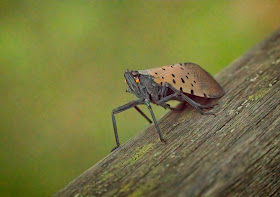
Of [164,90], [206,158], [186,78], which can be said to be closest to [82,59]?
[164,90]

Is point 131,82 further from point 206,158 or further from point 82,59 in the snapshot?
point 82,59

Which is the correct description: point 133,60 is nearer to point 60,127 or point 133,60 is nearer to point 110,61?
point 110,61

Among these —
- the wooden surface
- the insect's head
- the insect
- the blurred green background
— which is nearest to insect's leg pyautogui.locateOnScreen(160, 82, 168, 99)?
the insect

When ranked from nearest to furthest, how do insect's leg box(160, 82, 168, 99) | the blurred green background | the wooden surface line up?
the wooden surface, insect's leg box(160, 82, 168, 99), the blurred green background

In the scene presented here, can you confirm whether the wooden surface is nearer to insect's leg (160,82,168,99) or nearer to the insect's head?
insect's leg (160,82,168,99)

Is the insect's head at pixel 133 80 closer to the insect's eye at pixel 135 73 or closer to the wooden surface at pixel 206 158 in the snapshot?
the insect's eye at pixel 135 73

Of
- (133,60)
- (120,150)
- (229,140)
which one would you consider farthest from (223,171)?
(133,60)
